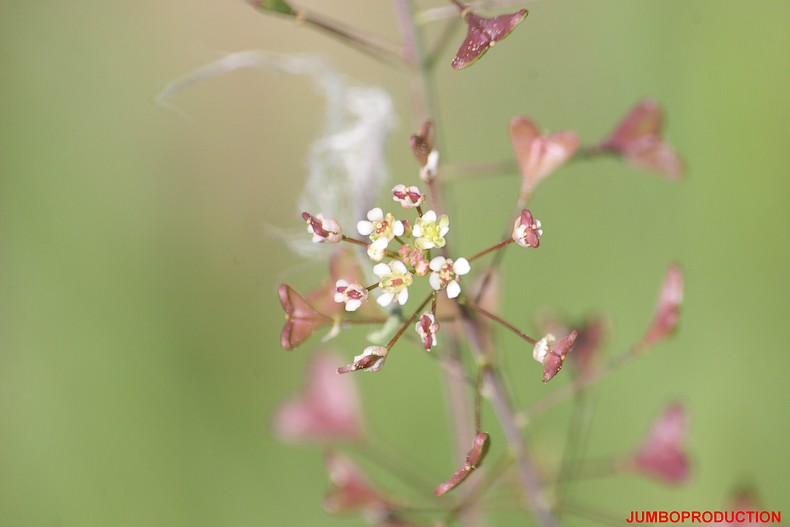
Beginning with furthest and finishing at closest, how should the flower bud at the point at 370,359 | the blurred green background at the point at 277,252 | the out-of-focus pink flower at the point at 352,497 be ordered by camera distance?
the blurred green background at the point at 277,252
the out-of-focus pink flower at the point at 352,497
the flower bud at the point at 370,359

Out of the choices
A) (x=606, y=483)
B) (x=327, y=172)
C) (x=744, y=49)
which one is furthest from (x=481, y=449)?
(x=744, y=49)

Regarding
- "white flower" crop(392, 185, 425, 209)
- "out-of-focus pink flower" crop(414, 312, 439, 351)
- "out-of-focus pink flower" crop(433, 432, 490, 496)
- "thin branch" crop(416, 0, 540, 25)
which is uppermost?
"thin branch" crop(416, 0, 540, 25)

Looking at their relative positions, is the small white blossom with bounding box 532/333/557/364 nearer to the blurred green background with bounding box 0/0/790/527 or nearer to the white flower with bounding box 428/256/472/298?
the white flower with bounding box 428/256/472/298

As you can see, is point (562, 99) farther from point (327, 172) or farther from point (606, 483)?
point (327, 172)

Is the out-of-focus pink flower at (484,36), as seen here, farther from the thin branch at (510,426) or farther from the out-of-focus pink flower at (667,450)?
the out-of-focus pink flower at (667,450)

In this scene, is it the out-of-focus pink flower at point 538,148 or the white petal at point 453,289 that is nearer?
the white petal at point 453,289

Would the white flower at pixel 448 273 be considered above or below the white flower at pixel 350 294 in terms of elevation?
above

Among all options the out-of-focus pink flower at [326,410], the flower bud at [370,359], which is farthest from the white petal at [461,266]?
the out-of-focus pink flower at [326,410]

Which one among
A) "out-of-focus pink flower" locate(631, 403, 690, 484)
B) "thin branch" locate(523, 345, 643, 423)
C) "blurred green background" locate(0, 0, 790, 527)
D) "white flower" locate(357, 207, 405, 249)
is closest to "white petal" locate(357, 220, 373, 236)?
"white flower" locate(357, 207, 405, 249)

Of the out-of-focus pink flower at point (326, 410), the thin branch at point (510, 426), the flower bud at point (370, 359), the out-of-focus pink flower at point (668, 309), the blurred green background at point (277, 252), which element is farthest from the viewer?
the blurred green background at point (277, 252)
